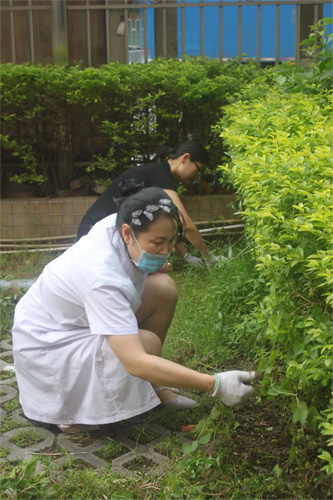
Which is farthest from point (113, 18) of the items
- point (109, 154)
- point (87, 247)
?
point (87, 247)

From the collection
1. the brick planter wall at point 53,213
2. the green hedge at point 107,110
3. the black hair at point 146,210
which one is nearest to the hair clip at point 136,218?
the black hair at point 146,210

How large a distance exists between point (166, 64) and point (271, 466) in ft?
14.4

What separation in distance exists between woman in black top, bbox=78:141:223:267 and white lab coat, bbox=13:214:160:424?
5.25 feet

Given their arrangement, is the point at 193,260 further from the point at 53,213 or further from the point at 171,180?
the point at 53,213

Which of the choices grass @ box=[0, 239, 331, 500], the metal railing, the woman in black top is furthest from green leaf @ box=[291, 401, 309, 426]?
the metal railing

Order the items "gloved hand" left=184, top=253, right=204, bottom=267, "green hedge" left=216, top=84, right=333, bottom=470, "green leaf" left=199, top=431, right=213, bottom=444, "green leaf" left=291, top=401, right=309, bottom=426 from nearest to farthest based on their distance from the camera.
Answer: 1. "green hedge" left=216, top=84, right=333, bottom=470
2. "green leaf" left=291, top=401, right=309, bottom=426
3. "green leaf" left=199, top=431, right=213, bottom=444
4. "gloved hand" left=184, top=253, right=204, bottom=267

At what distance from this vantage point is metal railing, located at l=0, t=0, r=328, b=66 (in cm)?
643

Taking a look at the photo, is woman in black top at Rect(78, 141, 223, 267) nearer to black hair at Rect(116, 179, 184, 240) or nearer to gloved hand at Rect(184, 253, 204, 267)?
gloved hand at Rect(184, 253, 204, 267)

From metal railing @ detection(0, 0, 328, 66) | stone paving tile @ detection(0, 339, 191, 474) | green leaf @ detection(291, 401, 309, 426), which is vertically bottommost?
stone paving tile @ detection(0, 339, 191, 474)

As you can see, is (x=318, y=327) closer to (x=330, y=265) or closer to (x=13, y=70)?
(x=330, y=265)

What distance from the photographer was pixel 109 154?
19.9 ft

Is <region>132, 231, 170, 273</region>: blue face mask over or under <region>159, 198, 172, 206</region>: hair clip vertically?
under

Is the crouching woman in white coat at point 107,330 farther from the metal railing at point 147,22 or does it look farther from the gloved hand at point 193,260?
the metal railing at point 147,22

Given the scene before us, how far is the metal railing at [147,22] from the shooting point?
643 cm
